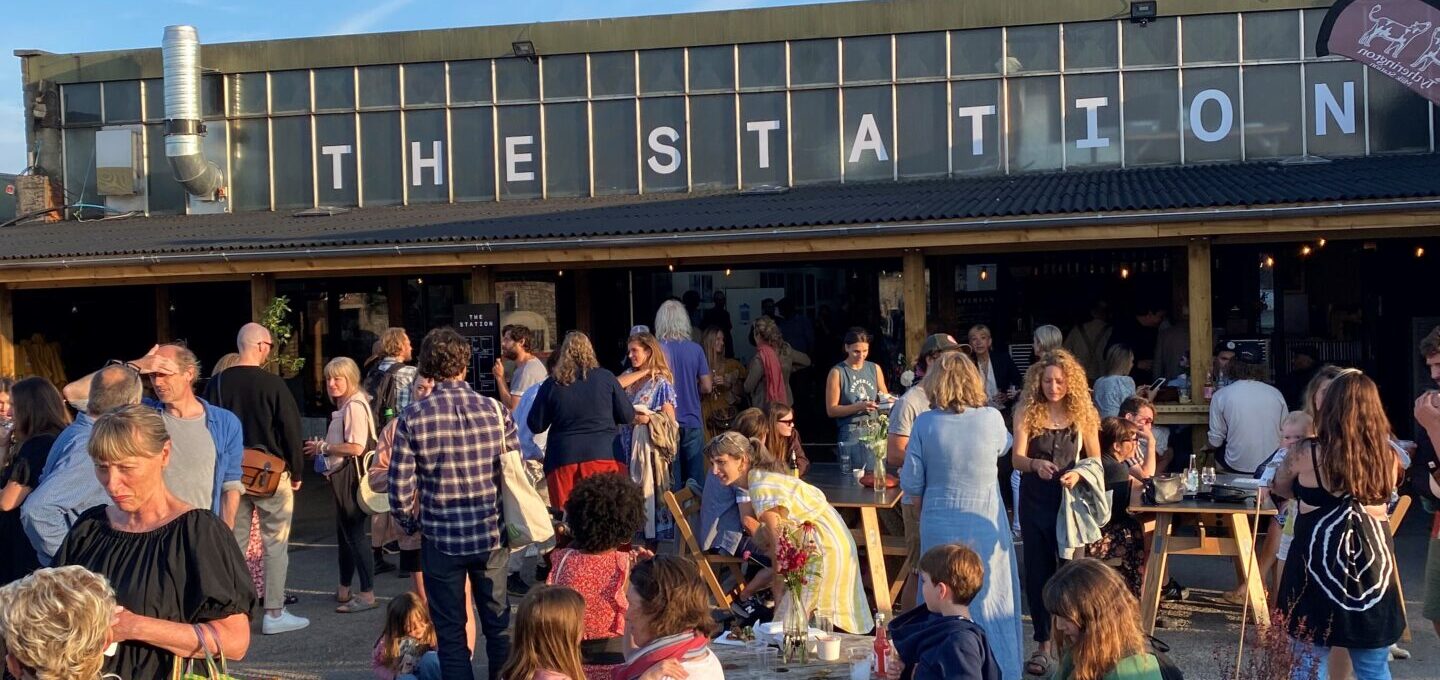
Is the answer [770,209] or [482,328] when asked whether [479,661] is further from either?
[770,209]

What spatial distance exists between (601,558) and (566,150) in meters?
11.9

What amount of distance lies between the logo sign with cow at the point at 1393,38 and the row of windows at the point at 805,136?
7.55 feet

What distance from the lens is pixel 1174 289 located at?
14.0 m

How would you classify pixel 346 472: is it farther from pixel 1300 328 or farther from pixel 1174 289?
pixel 1300 328

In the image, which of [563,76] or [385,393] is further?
[563,76]

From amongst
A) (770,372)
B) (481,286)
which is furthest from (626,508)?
(481,286)

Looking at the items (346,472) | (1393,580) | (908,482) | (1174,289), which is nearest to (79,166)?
(346,472)

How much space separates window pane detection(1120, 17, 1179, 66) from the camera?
14961 millimetres

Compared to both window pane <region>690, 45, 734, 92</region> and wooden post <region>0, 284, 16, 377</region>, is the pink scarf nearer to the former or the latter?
window pane <region>690, 45, 734, 92</region>

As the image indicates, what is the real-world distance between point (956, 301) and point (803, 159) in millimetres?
2625

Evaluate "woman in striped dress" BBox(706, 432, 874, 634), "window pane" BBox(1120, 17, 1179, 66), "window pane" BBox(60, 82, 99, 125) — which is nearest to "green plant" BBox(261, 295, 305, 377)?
"window pane" BBox(60, 82, 99, 125)

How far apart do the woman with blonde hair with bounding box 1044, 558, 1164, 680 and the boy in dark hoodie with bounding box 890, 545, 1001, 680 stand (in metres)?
0.35

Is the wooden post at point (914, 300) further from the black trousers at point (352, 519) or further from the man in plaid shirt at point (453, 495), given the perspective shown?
the man in plaid shirt at point (453, 495)

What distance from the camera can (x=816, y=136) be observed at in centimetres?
1571
